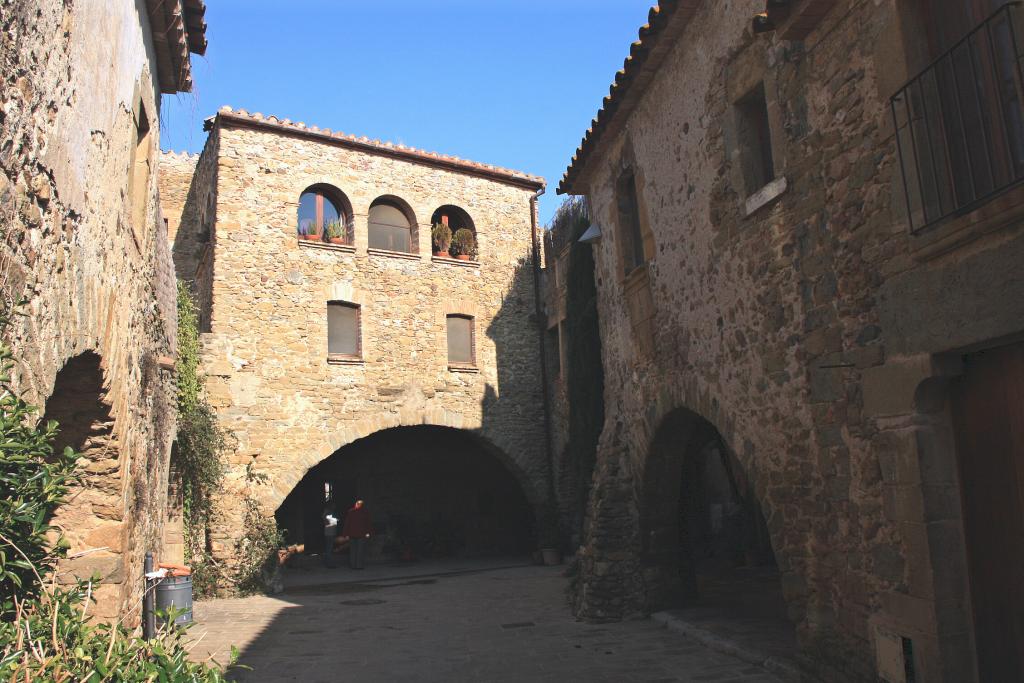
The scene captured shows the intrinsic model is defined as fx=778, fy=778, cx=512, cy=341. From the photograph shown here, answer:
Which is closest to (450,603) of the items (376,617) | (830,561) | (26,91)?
(376,617)

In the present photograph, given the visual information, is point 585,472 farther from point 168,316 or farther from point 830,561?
point 830,561

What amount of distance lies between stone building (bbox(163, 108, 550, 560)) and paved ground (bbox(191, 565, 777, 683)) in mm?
3055

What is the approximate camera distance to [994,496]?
4.27 m

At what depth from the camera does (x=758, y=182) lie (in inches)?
262

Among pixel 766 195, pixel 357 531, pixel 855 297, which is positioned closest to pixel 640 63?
pixel 766 195

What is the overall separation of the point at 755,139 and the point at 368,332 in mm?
10474

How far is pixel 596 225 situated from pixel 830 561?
237 inches

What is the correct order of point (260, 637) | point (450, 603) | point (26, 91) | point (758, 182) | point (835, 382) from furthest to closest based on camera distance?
point (450, 603)
point (260, 637)
point (758, 182)
point (835, 382)
point (26, 91)

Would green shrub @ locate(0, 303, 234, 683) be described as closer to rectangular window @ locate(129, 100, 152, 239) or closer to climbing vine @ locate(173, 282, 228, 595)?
rectangular window @ locate(129, 100, 152, 239)

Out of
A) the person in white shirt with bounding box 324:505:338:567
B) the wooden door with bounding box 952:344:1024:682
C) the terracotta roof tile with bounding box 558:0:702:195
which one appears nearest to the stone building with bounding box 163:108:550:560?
the person in white shirt with bounding box 324:505:338:567

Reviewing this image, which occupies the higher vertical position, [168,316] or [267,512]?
[168,316]

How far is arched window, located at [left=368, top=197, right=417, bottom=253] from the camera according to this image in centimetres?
1664

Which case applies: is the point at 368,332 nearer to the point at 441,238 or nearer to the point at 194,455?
the point at 441,238

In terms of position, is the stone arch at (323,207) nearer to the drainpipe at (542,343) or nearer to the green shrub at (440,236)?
the green shrub at (440,236)
